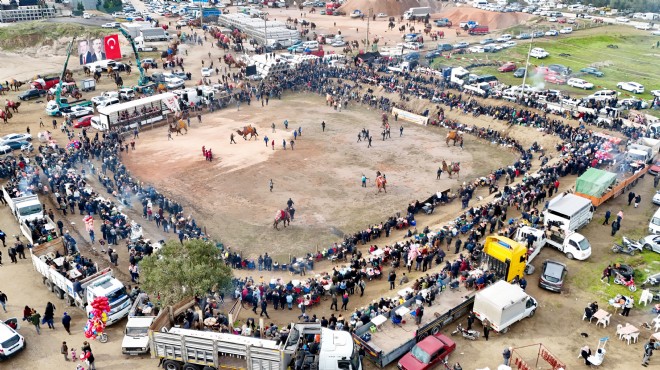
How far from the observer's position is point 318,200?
38.9 m

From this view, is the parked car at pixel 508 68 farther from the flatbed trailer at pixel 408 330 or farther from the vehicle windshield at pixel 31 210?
the vehicle windshield at pixel 31 210

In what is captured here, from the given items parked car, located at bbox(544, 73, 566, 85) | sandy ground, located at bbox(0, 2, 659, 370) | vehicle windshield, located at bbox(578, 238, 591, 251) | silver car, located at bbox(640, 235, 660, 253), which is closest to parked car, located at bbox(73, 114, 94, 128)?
sandy ground, located at bbox(0, 2, 659, 370)

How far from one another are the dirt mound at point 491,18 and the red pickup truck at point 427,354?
89706 millimetres

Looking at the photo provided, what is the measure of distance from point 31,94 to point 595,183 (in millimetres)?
56973

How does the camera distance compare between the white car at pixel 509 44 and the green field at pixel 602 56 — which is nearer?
the green field at pixel 602 56

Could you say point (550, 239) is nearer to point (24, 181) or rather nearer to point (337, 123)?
point (337, 123)

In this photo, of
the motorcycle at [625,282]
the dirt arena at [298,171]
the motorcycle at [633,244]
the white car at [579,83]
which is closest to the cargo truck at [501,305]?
the motorcycle at [625,282]

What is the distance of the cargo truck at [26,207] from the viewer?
106 ft

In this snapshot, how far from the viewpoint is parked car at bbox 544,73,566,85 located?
62.5 meters

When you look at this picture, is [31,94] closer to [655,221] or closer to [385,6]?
[655,221]

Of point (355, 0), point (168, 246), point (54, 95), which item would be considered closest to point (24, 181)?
point (168, 246)

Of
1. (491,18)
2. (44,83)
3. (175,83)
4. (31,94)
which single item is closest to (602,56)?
(491,18)

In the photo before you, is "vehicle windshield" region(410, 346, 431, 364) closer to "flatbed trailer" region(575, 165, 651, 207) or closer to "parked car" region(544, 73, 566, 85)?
"flatbed trailer" region(575, 165, 651, 207)

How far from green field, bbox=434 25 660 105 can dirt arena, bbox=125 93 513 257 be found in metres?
21.3
